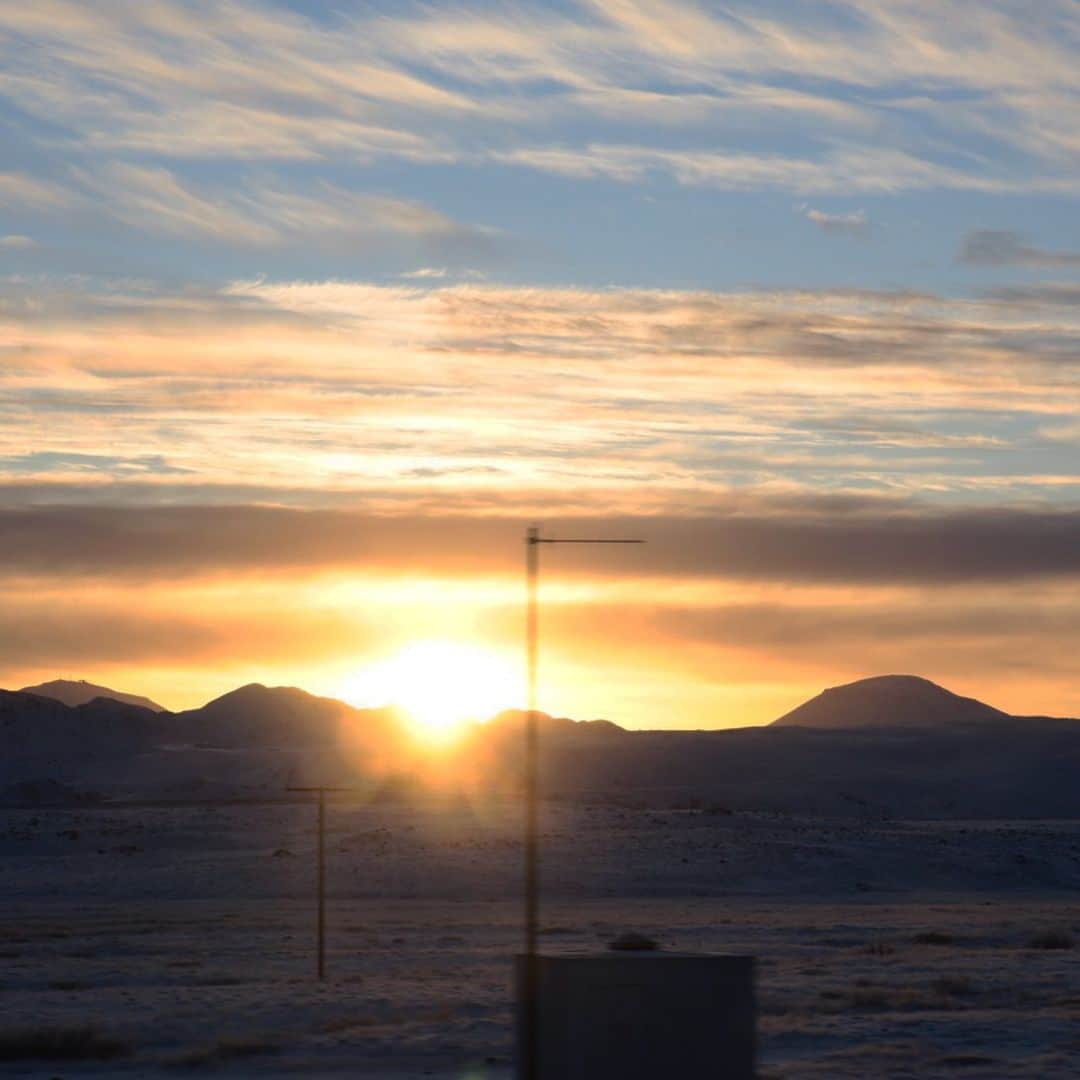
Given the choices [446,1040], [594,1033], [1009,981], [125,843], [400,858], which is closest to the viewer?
[594,1033]

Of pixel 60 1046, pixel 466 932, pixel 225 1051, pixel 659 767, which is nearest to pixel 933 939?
pixel 466 932

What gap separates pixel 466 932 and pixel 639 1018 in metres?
33.7

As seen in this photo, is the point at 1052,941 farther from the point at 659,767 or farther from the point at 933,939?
the point at 659,767

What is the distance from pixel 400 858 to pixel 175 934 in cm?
2435

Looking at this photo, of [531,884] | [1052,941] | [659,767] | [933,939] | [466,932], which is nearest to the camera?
[531,884]

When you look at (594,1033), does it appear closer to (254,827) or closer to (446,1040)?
(446,1040)

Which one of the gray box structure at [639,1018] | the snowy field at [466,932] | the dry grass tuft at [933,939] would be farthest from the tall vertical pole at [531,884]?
the dry grass tuft at [933,939]

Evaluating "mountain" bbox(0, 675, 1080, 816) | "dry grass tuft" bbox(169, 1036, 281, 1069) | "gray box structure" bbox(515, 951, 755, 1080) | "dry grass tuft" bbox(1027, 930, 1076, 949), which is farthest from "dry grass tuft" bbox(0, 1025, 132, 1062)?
"mountain" bbox(0, 675, 1080, 816)

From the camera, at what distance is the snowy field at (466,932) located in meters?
29.5

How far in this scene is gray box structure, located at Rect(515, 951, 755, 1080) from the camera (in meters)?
18.0

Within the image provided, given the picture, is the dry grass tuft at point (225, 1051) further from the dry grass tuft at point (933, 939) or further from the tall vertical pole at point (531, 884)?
the dry grass tuft at point (933, 939)

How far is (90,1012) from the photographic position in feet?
111

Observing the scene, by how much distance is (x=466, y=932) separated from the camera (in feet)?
168

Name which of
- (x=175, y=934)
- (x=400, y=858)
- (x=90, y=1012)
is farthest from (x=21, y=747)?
(x=90, y=1012)
